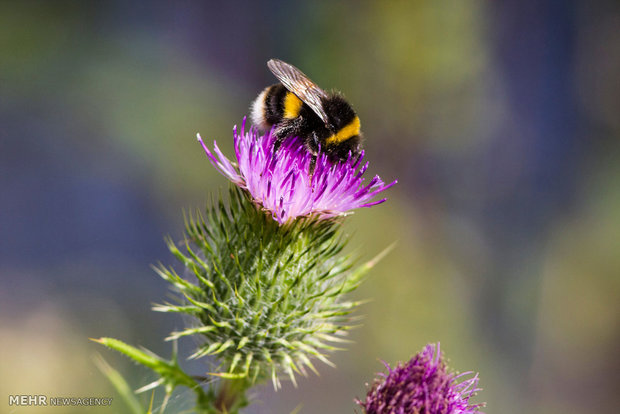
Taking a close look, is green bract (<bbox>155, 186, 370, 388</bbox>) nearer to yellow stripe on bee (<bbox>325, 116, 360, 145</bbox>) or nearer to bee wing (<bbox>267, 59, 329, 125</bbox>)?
yellow stripe on bee (<bbox>325, 116, 360, 145</bbox>)

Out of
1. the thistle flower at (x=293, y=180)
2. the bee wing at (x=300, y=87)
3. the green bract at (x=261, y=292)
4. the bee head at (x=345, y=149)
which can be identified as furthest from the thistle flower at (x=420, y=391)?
the bee wing at (x=300, y=87)

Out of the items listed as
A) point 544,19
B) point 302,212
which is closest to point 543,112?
point 544,19

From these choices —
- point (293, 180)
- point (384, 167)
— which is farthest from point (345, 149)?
point (384, 167)

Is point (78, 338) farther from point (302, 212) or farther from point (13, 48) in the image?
point (302, 212)

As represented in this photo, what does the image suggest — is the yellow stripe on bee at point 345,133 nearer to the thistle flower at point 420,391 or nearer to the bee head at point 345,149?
the bee head at point 345,149

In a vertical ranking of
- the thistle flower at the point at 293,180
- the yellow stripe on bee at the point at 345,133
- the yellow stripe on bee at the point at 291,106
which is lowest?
the thistle flower at the point at 293,180

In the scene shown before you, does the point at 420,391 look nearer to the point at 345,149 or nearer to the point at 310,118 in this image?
the point at 345,149
